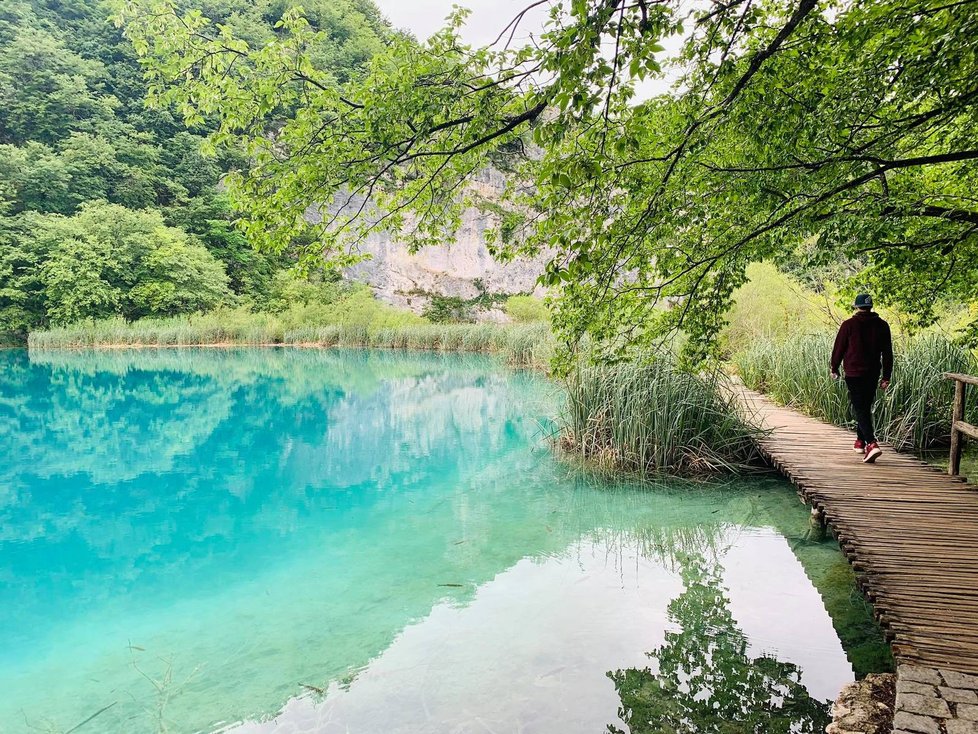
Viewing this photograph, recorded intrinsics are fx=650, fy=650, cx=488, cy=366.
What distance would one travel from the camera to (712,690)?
292cm

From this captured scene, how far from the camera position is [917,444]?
683 centimetres

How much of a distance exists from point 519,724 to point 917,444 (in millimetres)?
6020

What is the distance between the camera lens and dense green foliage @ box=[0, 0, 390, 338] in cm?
2825

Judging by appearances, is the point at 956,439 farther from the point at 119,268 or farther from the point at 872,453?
the point at 119,268

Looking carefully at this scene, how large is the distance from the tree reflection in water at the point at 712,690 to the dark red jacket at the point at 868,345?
2.74 m

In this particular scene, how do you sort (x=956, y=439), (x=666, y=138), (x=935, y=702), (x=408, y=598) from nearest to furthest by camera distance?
(x=935, y=702) < (x=666, y=138) < (x=408, y=598) < (x=956, y=439)

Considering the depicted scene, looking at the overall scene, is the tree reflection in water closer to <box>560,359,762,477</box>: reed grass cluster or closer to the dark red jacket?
the dark red jacket

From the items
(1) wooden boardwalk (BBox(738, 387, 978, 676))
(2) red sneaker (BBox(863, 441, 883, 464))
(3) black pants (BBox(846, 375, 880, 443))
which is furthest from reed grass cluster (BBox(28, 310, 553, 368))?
(1) wooden boardwalk (BBox(738, 387, 978, 676))

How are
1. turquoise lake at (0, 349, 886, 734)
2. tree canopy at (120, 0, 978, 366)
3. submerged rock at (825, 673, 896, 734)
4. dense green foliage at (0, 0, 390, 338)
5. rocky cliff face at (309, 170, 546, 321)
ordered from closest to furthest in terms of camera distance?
submerged rock at (825, 673, 896, 734), turquoise lake at (0, 349, 886, 734), tree canopy at (120, 0, 978, 366), dense green foliage at (0, 0, 390, 338), rocky cliff face at (309, 170, 546, 321)

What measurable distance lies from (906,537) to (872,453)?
6.51 ft

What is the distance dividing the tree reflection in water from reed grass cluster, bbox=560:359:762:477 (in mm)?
2996

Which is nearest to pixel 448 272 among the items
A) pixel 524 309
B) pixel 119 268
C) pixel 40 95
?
pixel 524 309

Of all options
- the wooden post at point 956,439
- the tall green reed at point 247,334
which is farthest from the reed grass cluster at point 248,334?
the wooden post at point 956,439

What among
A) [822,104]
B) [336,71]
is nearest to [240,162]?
[336,71]
